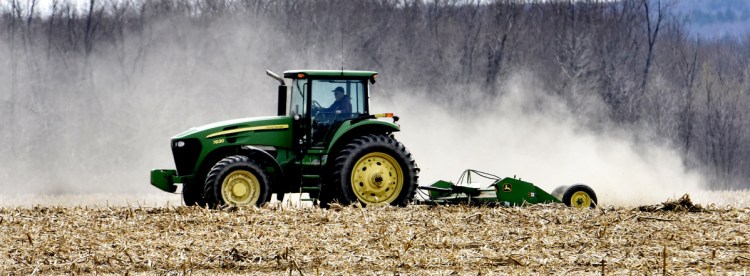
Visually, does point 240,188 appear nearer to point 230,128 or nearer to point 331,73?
point 230,128

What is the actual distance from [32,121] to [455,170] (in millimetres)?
21791

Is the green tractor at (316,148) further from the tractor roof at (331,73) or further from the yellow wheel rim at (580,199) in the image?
the yellow wheel rim at (580,199)

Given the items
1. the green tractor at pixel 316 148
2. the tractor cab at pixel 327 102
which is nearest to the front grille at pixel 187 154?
the green tractor at pixel 316 148

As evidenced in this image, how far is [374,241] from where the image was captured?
1173 centimetres

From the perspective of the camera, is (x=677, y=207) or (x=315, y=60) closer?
(x=677, y=207)

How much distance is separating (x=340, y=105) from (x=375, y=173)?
127cm

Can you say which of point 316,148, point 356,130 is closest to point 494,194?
point 356,130

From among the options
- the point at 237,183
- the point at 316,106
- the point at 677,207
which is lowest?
the point at 677,207

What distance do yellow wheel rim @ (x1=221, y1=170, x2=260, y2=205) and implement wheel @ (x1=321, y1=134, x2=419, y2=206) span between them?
1216 mm

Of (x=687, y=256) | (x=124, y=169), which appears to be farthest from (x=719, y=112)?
(x=687, y=256)

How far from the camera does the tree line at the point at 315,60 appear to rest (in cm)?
4438

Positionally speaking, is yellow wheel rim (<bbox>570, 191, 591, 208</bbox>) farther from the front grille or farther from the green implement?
the front grille

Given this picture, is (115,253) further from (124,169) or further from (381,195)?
(124,169)

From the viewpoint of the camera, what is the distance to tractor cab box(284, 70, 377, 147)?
54.1 feet
